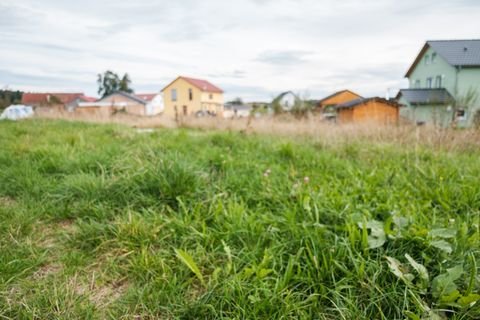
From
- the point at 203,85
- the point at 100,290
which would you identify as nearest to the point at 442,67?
the point at 100,290

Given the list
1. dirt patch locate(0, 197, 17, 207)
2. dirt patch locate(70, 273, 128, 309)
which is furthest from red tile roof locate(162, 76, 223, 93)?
dirt patch locate(70, 273, 128, 309)

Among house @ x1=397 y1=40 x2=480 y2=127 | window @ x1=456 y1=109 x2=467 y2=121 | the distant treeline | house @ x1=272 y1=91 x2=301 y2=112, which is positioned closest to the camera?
window @ x1=456 y1=109 x2=467 y2=121

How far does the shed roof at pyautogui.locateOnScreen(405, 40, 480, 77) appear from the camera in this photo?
19031 mm

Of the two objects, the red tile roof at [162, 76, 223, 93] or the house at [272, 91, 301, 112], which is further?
the red tile roof at [162, 76, 223, 93]

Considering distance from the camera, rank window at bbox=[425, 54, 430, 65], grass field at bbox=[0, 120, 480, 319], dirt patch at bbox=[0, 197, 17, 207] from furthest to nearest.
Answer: window at bbox=[425, 54, 430, 65] < dirt patch at bbox=[0, 197, 17, 207] < grass field at bbox=[0, 120, 480, 319]

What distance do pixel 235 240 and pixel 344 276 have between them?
0.58 m

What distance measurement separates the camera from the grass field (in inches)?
38.7

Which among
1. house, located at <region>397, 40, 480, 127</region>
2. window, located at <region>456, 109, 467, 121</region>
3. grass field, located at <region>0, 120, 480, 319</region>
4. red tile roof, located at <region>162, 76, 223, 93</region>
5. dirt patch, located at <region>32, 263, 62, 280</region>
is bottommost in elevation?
dirt patch, located at <region>32, 263, 62, 280</region>

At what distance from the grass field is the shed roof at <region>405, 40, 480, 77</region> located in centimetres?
2349

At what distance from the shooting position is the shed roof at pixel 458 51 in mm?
19031

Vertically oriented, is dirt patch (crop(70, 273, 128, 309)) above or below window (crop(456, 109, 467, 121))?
below

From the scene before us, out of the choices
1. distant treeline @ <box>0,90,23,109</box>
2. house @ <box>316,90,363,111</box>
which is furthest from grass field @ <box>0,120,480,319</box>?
distant treeline @ <box>0,90,23,109</box>

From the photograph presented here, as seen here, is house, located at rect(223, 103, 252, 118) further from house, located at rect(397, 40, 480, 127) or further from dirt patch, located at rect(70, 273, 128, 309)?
dirt patch, located at rect(70, 273, 128, 309)

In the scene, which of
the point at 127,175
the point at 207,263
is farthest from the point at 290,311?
the point at 127,175
